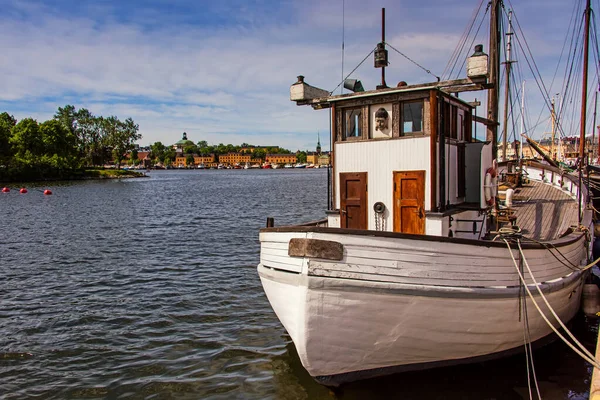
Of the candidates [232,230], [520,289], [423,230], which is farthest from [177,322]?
[232,230]

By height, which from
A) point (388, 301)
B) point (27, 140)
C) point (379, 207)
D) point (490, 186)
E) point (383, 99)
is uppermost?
point (27, 140)

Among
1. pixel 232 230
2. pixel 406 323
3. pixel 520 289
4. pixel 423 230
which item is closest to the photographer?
pixel 406 323

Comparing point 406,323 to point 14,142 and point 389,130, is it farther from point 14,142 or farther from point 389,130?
point 14,142

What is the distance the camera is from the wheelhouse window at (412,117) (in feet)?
29.5

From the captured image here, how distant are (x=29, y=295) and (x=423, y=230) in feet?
39.7

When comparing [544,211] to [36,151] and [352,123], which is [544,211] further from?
[36,151]

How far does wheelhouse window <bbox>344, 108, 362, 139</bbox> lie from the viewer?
9.69m

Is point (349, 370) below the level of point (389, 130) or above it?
below

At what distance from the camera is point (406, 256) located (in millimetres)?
6941

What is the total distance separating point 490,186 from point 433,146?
206cm

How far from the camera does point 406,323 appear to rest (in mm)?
7203

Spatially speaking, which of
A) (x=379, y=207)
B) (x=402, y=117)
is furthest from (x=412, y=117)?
(x=379, y=207)

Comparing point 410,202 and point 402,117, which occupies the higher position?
point 402,117

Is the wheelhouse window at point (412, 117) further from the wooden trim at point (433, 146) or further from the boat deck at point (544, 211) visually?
the boat deck at point (544, 211)
